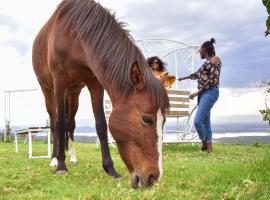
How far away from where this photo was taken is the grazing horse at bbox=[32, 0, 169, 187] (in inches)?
142

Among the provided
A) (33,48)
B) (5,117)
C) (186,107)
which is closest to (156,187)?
(33,48)

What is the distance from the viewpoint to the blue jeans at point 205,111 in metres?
8.30

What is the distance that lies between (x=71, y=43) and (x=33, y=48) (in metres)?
2.61

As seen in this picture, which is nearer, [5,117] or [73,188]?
[73,188]

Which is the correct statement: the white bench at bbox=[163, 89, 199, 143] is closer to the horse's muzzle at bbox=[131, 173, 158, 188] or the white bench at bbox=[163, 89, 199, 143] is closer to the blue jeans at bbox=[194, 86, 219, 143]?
the blue jeans at bbox=[194, 86, 219, 143]

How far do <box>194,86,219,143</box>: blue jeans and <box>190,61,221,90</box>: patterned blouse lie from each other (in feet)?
0.37

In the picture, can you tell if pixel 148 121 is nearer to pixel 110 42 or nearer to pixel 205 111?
pixel 110 42

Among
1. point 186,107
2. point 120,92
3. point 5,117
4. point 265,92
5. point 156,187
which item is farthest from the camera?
point 5,117

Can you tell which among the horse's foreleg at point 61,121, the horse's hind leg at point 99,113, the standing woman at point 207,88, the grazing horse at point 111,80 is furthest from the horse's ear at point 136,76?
the standing woman at point 207,88

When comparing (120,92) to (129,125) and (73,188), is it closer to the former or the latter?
(129,125)

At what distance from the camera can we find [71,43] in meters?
5.14

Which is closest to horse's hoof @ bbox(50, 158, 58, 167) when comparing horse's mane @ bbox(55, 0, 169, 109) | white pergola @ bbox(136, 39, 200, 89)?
horse's mane @ bbox(55, 0, 169, 109)

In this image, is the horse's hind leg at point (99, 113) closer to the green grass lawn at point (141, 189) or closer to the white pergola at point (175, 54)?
the green grass lawn at point (141, 189)

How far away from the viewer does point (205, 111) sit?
833 cm
